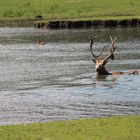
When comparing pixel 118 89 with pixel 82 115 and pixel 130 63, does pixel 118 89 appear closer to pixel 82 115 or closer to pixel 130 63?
pixel 82 115

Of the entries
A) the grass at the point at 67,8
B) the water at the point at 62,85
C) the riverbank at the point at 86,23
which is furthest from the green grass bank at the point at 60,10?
the water at the point at 62,85

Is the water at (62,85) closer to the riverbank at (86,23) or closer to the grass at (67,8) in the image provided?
the riverbank at (86,23)

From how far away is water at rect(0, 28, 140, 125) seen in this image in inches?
872

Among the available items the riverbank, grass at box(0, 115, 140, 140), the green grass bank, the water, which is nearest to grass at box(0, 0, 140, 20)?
the green grass bank

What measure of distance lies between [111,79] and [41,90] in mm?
4181

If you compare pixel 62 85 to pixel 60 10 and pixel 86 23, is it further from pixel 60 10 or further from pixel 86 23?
pixel 60 10

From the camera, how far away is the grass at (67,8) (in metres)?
89.2

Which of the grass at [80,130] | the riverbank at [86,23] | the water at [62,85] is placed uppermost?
the grass at [80,130]

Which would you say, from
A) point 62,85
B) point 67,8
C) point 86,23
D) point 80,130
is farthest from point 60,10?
point 80,130

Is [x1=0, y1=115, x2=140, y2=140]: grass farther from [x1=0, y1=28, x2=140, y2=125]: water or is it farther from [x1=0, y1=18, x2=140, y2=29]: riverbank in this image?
[x1=0, y1=18, x2=140, y2=29]: riverbank

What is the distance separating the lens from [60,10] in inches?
3752

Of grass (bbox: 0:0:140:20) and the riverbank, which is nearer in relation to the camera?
the riverbank

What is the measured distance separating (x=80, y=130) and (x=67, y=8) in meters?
80.1

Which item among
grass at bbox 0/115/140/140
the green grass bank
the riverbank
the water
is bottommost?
the green grass bank
